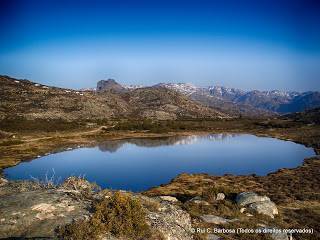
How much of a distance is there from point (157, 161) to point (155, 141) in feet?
99.4

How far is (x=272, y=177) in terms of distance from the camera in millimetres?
54375

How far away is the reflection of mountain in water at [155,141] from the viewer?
93631 mm

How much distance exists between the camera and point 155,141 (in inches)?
4107

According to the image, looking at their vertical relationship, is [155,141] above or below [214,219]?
below

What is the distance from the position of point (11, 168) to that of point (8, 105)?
107645 mm

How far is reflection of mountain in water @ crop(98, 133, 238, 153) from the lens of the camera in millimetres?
93631

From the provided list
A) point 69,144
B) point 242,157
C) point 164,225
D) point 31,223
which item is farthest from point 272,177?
point 69,144

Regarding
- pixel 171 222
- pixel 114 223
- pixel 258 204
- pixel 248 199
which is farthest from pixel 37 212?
pixel 248 199

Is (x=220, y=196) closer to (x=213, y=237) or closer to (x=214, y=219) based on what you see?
(x=214, y=219)

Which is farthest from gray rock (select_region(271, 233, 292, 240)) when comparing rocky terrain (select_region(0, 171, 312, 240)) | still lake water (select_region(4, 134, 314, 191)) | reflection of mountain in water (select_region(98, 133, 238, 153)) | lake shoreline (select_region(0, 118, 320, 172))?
reflection of mountain in water (select_region(98, 133, 238, 153))

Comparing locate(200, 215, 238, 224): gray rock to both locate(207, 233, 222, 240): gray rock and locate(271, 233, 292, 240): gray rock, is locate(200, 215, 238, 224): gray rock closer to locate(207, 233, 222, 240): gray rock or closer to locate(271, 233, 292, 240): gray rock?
locate(207, 233, 222, 240): gray rock

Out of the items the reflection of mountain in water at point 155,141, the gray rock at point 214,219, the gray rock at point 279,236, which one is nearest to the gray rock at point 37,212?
the gray rock at point 214,219

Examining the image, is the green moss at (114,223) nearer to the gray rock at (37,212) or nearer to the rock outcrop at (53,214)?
the rock outcrop at (53,214)

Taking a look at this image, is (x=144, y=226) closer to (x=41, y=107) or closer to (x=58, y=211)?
(x=58, y=211)
